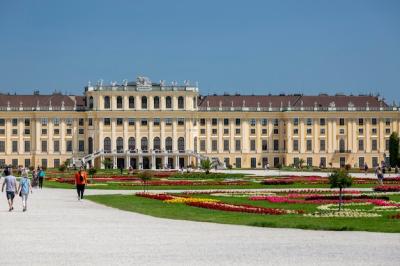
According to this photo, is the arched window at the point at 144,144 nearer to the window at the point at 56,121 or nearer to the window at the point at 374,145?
the window at the point at 56,121

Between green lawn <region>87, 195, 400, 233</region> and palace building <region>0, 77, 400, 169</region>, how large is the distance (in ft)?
222

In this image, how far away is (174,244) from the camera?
55.7ft

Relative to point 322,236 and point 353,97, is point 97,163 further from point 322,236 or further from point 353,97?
point 322,236

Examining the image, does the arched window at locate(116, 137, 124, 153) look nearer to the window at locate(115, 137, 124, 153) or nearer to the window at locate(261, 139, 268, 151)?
the window at locate(115, 137, 124, 153)

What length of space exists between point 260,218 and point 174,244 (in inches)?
251

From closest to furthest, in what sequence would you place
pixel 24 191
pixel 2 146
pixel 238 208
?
pixel 238 208
pixel 24 191
pixel 2 146

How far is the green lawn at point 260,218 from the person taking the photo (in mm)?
20344

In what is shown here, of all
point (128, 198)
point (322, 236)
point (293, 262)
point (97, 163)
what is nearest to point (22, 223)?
point (322, 236)

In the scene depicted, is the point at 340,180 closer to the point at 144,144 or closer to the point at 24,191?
the point at 24,191

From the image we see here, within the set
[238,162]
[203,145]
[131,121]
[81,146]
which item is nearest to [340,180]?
[131,121]

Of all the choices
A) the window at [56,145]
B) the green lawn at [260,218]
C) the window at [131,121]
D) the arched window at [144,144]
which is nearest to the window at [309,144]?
the arched window at [144,144]

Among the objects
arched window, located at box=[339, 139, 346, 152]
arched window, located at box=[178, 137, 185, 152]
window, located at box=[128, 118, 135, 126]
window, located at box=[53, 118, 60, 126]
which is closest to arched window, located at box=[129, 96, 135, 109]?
window, located at box=[128, 118, 135, 126]

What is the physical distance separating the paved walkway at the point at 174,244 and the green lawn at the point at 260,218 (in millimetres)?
784

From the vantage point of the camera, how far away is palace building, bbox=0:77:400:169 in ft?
321
